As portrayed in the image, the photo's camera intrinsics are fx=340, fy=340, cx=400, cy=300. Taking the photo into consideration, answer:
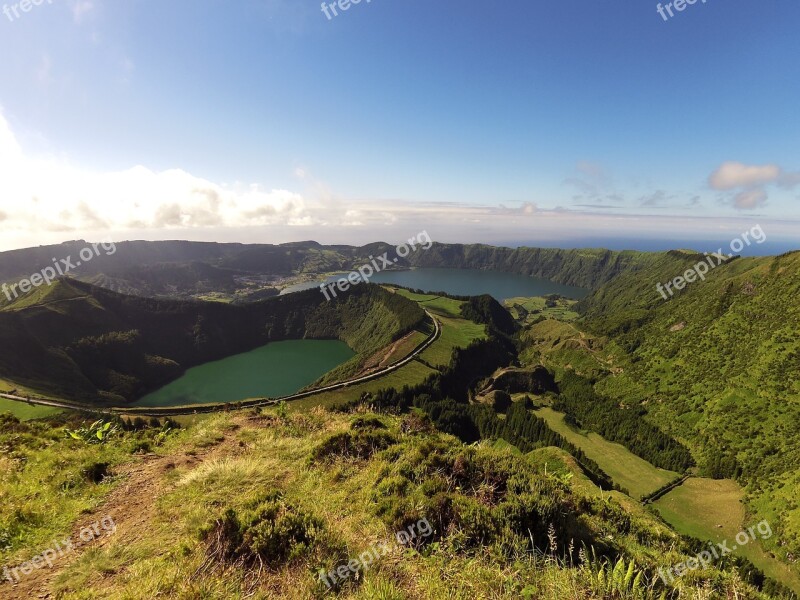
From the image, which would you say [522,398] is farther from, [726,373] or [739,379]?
[739,379]

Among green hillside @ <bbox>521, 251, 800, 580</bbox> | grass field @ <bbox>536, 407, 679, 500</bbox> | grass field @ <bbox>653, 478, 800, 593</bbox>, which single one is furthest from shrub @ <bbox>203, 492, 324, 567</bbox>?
grass field @ <bbox>536, 407, 679, 500</bbox>

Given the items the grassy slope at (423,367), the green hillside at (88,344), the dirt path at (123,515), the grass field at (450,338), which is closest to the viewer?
the dirt path at (123,515)

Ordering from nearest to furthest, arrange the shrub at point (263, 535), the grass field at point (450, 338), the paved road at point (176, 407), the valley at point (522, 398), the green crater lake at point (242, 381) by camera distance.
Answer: the shrub at point (263, 535) < the valley at point (522, 398) < the paved road at point (176, 407) < the grass field at point (450, 338) < the green crater lake at point (242, 381)

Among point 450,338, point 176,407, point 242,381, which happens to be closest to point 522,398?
point 450,338

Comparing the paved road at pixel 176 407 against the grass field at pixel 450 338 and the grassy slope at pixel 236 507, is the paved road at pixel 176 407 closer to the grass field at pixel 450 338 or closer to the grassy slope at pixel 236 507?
the grass field at pixel 450 338

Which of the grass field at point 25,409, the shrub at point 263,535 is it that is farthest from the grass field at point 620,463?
the grass field at point 25,409

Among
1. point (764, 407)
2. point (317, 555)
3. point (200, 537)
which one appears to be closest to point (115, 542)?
point (200, 537)
